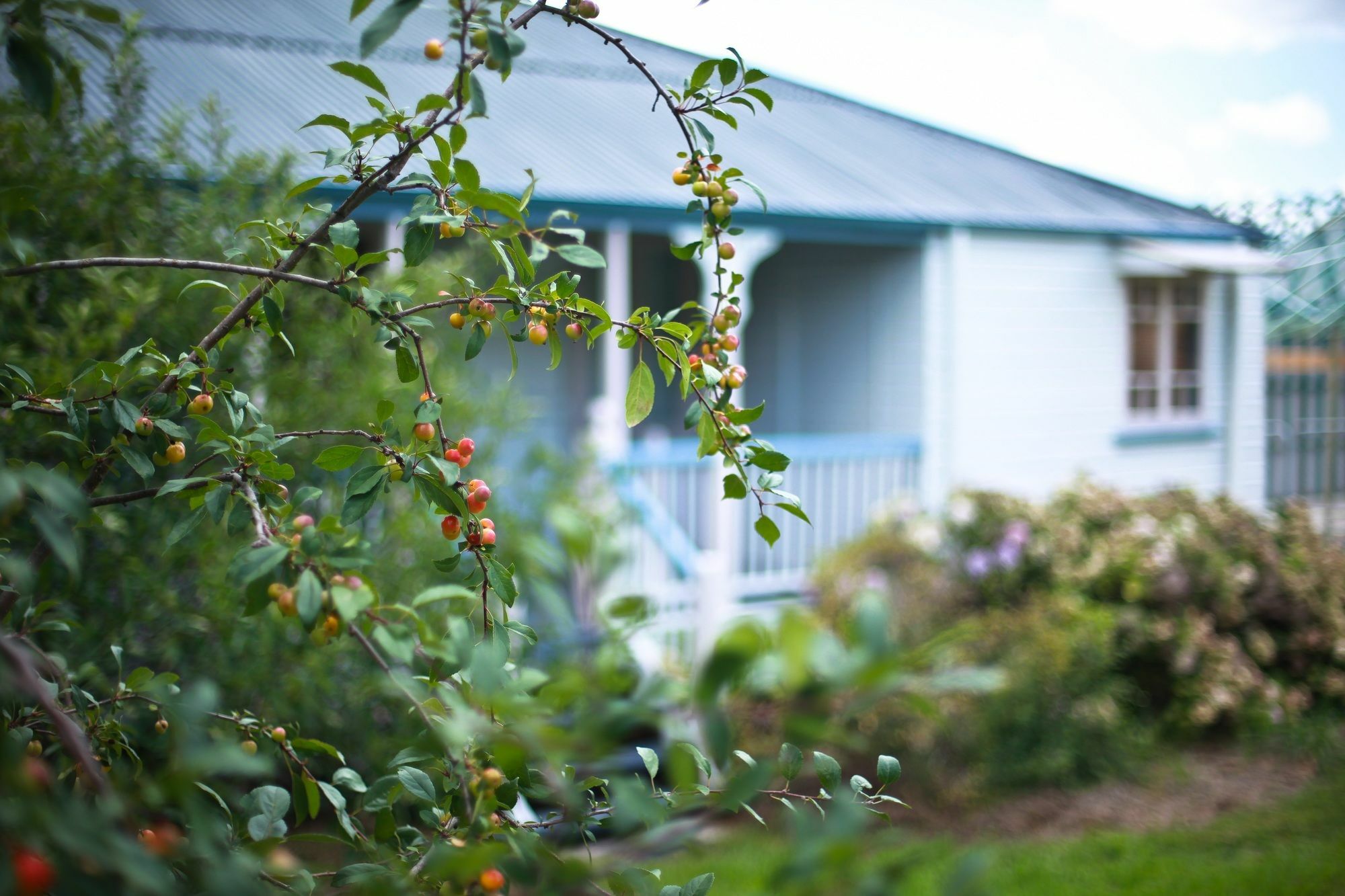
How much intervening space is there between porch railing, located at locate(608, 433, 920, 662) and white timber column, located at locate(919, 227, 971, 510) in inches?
10.9

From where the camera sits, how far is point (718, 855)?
4117mm

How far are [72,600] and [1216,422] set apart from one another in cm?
966

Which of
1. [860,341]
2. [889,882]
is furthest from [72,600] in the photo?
[860,341]

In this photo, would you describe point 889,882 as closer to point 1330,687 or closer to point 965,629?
point 965,629

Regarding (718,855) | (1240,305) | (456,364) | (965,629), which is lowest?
(718,855)

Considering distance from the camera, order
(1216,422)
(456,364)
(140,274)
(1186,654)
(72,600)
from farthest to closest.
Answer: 1. (1216,422)
2. (1186,654)
3. (456,364)
4. (140,274)
5. (72,600)

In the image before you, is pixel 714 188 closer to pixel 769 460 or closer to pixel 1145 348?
pixel 769 460

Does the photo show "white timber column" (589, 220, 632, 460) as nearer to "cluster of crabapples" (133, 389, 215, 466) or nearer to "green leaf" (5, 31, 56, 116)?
"cluster of crabapples" (133, 389, 215, 466)

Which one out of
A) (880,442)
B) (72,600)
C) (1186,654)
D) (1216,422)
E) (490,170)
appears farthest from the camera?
(1216,422)

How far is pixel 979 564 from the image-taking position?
575 cm

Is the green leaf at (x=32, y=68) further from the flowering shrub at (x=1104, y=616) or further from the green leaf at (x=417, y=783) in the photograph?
the flowering shrub at (x=1104, y=616)

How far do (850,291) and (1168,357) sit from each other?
121 inches

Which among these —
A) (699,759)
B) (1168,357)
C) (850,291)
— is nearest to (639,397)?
(699,759)

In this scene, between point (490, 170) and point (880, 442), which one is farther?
point (880, 442)
